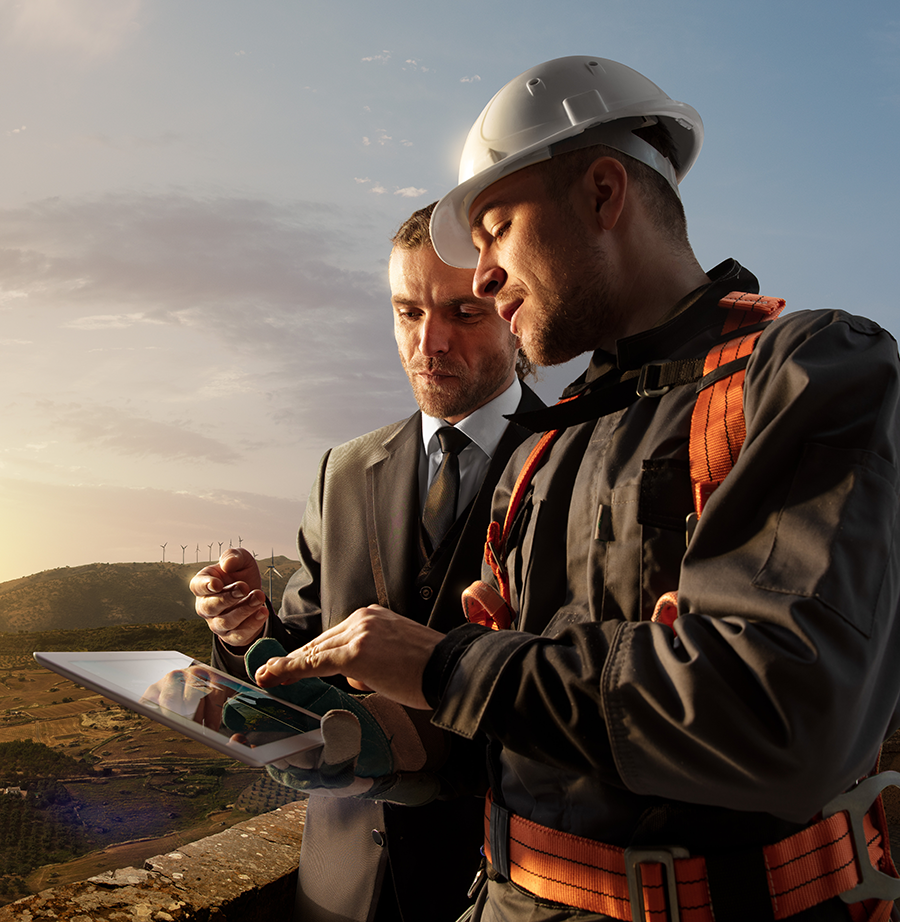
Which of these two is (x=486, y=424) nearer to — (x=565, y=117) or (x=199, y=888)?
(x=565, y=117)

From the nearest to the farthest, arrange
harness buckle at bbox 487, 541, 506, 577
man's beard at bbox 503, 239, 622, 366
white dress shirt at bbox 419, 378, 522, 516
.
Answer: man's beard at bbox 503, 239, 622, 366 → harness buckle at bbox 487, 541, 506, 577 → white dress shirt at bbox 419, 378, 522, 516

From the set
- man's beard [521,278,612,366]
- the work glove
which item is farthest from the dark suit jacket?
man's beard [521,278,612,366]

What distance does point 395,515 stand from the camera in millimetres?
3314

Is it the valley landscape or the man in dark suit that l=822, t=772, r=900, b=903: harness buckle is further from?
the valley landscape

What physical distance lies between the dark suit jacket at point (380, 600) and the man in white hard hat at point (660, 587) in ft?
2.92

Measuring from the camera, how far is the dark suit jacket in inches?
114

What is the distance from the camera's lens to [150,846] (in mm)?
40094

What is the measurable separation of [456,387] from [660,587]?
202 centimetres

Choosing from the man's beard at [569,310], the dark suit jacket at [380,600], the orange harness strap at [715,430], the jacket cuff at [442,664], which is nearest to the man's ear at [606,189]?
the man's beard at [569,310]

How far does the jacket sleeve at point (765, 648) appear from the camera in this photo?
1.21m

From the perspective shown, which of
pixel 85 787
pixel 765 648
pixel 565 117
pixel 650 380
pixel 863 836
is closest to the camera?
pixel 765 648

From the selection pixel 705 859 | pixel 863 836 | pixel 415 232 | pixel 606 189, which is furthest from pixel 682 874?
pixel 415 232

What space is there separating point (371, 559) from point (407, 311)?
123 centimetres

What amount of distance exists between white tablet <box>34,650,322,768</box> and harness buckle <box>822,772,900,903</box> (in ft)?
4.13
